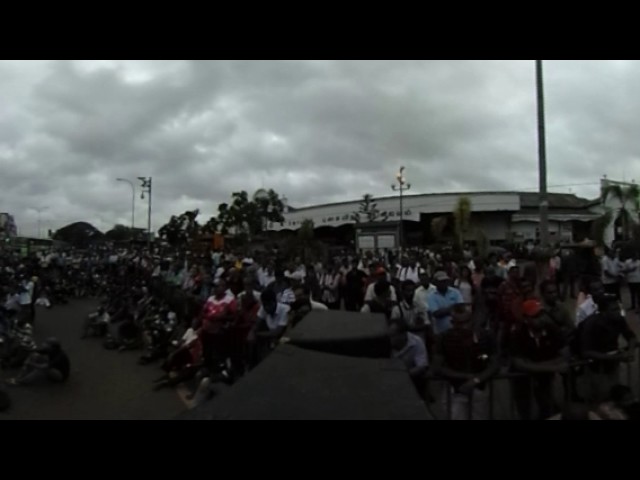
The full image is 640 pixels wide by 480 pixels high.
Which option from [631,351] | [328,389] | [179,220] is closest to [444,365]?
[631,351]

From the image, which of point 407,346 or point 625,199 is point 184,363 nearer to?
point 407,346

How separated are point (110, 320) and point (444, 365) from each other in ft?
32.6

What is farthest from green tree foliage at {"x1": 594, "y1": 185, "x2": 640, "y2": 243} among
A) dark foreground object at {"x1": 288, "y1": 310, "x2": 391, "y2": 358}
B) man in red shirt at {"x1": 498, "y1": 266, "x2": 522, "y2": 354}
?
dark foreground object at {"x1": 288, "y1": 310, "x2": 391, "y2": 358}

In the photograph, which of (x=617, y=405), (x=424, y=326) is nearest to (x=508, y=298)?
(x=424, y=326)

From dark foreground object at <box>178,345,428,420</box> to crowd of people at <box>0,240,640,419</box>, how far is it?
40.1 inches

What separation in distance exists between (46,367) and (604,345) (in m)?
7.65

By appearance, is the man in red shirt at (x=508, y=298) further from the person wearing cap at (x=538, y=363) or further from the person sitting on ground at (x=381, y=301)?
the person sitting on ground at (x=381, y=301)

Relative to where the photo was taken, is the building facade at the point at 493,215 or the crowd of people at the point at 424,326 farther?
the building facade at the point at 493,215

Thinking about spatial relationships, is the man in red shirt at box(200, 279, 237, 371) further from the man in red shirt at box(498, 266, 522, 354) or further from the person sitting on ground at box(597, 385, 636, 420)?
the person sitting on ground at box(597, 385, 636, 420)

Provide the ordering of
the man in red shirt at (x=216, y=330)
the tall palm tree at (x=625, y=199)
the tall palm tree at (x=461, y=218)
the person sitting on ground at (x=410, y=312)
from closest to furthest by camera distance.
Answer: the person sitting on ground at (x=410, y=312)
the man in red shirt at (x=216, y=330)
the tall palm tree at (x=625, y=199)
the tall palm tree at (x=461, y=218)

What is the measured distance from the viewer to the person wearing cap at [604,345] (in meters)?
4.64

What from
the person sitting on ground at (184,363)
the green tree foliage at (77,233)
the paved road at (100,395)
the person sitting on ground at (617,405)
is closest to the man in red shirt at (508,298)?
the person sitting on ground at (617,405)

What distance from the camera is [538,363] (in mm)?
4406

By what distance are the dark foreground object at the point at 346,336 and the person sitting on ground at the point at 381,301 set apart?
2936mm
